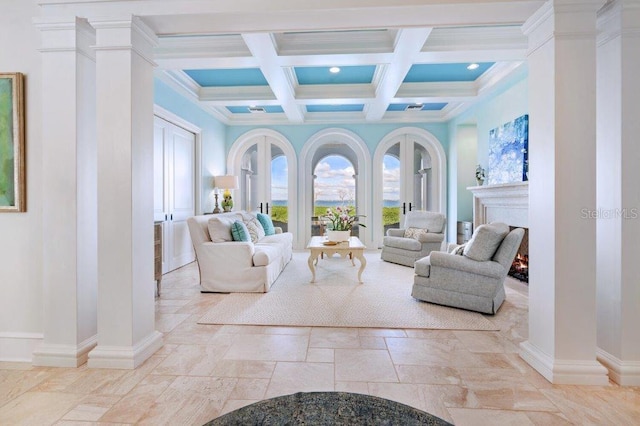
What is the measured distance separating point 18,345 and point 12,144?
151 cm

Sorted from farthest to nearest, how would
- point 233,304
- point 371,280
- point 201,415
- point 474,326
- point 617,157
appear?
point 371,280, point 233,304, point 474,326, point 617,157, point 201,415

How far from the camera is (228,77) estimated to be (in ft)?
17.9

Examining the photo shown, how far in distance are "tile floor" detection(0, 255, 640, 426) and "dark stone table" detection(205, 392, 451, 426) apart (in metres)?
1.00

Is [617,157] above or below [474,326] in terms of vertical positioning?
above

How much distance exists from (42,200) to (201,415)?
1.96 m

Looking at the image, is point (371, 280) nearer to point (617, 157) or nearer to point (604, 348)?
point (604, 348)

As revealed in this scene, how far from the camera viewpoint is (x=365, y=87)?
588 cm

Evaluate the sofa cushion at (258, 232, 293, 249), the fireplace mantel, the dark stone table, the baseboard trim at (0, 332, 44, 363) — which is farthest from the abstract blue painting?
the baseboard trim at (0, 332, 44, 363)

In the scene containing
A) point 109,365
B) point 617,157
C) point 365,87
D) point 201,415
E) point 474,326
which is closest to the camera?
point 201,415

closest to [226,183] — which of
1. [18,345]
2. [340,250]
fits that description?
[340,250]

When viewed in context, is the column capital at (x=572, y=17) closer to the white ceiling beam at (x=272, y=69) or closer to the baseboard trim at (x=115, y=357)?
the white ceiling beam at (x=272, y=69)

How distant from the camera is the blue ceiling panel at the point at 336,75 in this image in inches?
202

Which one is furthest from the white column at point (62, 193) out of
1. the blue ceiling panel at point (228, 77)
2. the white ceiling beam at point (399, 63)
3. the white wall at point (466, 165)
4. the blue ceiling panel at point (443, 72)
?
the white wall at point (466, 165)

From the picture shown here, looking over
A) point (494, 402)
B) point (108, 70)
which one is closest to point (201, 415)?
point (494, 402)
